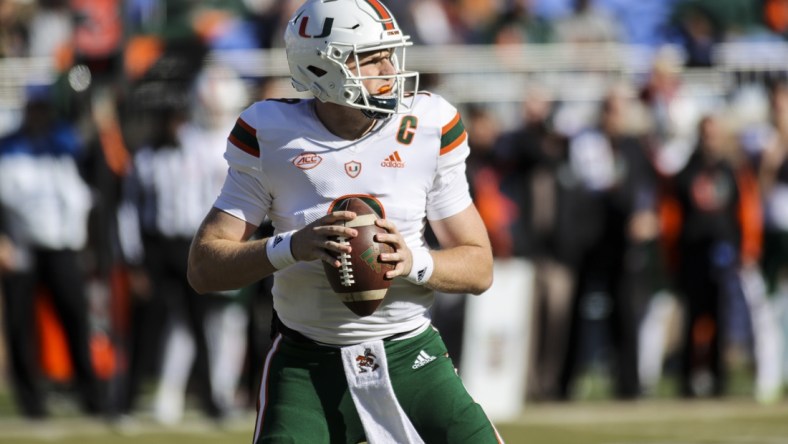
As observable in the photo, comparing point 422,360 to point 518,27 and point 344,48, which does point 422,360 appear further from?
point 518,27

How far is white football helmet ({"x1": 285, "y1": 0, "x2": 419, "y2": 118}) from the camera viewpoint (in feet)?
13.7

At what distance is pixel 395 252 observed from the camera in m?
3.98

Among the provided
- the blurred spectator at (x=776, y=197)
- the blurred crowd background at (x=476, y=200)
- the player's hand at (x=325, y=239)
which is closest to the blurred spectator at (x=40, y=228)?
the blurred crowd background at (x=476, y=200)

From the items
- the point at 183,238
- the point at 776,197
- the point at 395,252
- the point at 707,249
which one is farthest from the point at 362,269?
the point at 776,197

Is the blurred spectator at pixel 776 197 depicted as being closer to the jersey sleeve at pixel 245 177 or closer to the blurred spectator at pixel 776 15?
the blurred spectator at pixel 776 15

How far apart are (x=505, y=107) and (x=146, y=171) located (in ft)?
10.7

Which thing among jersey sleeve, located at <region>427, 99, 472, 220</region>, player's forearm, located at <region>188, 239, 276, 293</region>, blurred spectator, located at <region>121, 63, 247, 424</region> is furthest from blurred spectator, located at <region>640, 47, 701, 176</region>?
player's forearm, located at <region>188, 239, 276, 293</region>

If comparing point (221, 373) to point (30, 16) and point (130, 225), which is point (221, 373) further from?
point (30, 16)

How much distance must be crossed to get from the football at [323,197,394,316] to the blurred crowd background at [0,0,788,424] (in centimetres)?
507

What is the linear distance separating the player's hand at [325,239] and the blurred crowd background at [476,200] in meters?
5.12

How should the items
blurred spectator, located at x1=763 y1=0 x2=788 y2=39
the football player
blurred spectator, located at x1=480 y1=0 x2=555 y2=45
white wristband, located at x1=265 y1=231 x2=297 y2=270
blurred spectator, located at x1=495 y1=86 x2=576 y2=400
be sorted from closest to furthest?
1. white wristband, located at x1=265 y1=231 x2=297 y2=270
2. the football player
3. blurred spectator, located at x1=495 y1=86 x2=576 y2=400
4. blurred spectator, located at x1=480 y1=0 x2=555 y2=45
5. blurred spectator, located at x1=763 y1=0 x2=788 y2=39

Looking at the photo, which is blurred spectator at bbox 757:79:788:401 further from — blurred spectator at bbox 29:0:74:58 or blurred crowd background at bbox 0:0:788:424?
blurred spectator at bbox 29:0:74:58

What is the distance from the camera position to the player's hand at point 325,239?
154 inches

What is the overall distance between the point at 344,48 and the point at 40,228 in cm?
594
